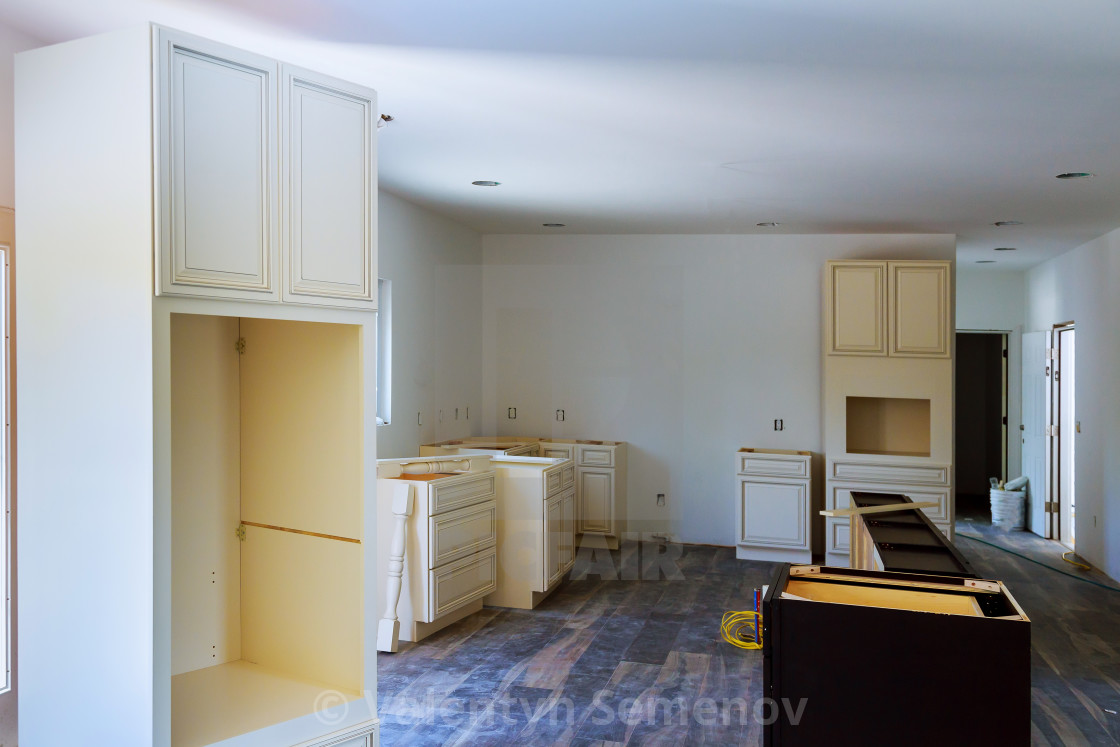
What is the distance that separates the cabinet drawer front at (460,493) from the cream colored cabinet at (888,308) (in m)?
3.11

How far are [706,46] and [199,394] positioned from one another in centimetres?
201

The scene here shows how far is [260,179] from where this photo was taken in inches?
84.5

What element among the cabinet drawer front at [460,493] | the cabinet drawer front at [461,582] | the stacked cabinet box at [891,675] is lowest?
the cabinet drawer front at [461,582]

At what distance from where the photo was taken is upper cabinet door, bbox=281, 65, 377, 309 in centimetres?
221

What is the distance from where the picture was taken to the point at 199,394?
8.70ft

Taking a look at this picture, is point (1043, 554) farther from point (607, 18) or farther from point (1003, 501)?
point (607, 18)

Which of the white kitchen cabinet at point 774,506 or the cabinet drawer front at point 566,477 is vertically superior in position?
the cabinet drawer front at point 566,477

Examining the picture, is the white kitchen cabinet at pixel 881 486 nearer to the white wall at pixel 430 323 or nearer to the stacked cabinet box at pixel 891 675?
the white wall at pixel 430 323

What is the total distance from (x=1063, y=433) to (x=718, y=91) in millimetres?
6273

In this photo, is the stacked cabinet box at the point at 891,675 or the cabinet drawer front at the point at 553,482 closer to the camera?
the stacked cabinet box at the point at 891,675

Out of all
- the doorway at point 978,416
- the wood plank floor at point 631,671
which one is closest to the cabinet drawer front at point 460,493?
the wood plank floor at point 631,671

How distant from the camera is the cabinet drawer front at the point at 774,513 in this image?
663 cm

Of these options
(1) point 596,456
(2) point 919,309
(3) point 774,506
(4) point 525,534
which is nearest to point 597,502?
(1) point 596,456

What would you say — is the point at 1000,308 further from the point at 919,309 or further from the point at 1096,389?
the point at 919,309
